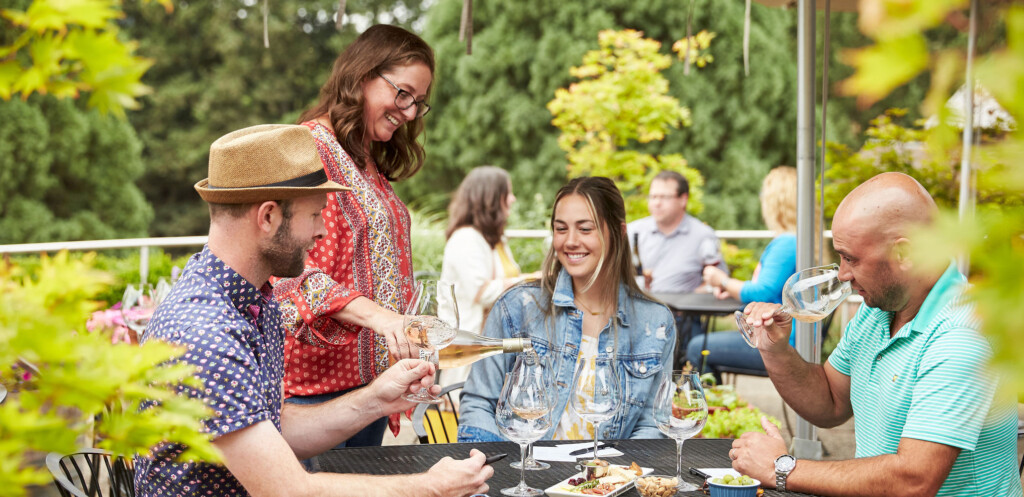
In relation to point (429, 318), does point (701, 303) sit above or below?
below

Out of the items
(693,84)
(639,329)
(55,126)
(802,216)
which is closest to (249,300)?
(639,329)

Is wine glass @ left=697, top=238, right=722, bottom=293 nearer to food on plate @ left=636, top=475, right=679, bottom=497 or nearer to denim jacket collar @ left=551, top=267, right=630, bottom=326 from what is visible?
denim jacket collar @ left=551, top=267, right=630, bottom=326

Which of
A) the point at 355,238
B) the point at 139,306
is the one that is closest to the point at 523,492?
the point at 355,238

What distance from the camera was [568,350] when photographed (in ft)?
8.61

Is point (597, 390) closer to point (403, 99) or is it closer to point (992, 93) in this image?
point (403, 99)

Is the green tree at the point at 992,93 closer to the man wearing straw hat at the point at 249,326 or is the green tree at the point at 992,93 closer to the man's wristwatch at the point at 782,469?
the man wearing straw hat at the point at 249,326

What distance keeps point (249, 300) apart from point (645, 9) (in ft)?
38.6

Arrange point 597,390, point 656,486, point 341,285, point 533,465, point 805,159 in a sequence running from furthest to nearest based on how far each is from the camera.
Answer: point 805,159 < point 341,285 < point 533,465 < point 597,390 < point 656,486

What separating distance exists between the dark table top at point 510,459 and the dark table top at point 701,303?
7.93ft

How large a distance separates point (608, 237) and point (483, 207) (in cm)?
251

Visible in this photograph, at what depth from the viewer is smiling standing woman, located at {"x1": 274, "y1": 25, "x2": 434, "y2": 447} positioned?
221 centimetres

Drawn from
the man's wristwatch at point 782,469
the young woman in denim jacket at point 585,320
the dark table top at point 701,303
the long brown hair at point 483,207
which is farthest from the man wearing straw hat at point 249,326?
the long brown hair at point 483,207

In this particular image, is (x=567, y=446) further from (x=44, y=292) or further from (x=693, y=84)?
(x=693, y=84)

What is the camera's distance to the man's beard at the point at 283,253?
1.67 meters
